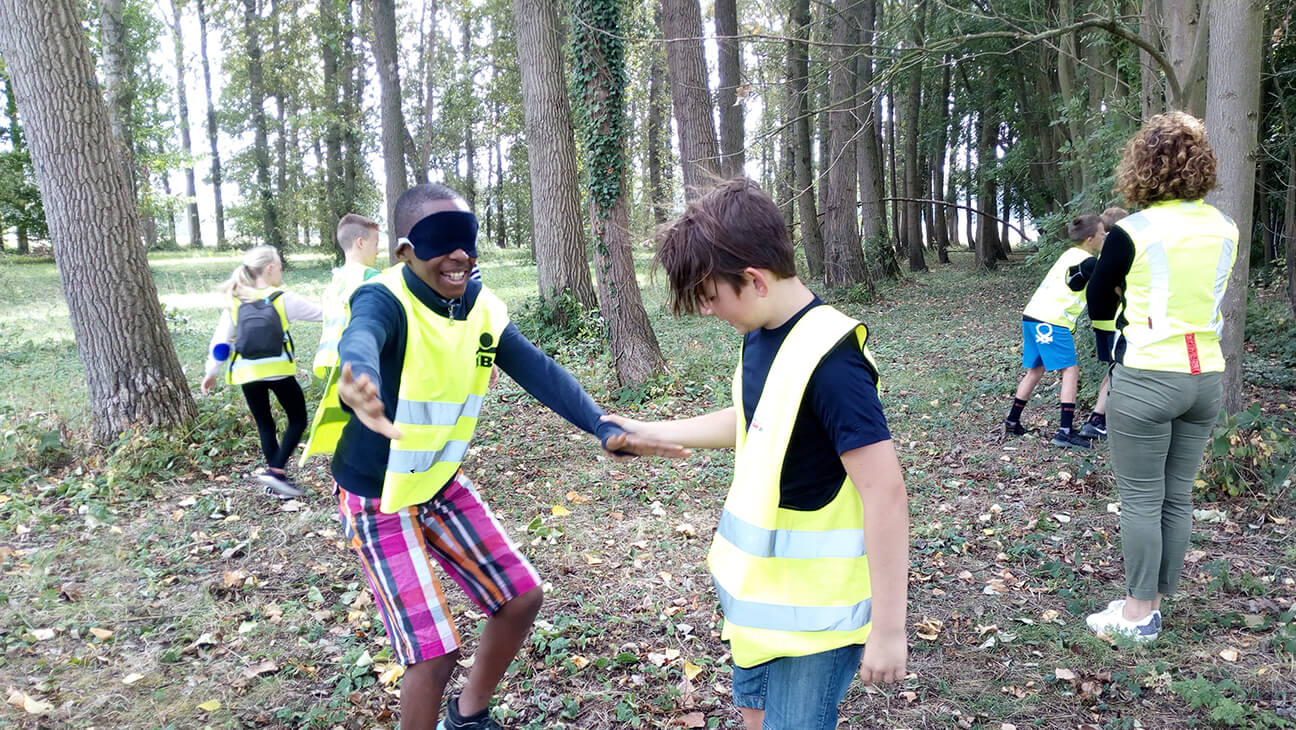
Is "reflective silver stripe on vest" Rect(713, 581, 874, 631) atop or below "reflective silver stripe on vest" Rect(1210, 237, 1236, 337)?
below

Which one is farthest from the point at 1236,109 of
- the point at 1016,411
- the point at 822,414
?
the point at 822,414

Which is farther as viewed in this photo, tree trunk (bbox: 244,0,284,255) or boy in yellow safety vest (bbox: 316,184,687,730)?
tree trunk (bbox: 244,0,284,255)

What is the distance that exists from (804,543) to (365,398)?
1.19 metres

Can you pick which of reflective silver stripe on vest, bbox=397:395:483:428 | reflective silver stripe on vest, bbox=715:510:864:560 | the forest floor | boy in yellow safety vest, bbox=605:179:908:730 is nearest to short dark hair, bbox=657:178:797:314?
boy in yellow safety vest, bbox=605:179:908:730

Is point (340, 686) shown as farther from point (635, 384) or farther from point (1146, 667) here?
point (635, 384)

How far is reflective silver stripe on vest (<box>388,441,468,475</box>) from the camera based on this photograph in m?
2.45

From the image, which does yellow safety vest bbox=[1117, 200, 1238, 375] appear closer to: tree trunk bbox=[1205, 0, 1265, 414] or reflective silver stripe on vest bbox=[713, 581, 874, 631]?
tree trunk bbox=[1205, 0, 1265, 414]

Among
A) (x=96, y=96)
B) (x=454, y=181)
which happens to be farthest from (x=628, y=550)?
(x=454, y=181)

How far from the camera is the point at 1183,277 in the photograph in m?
3.29

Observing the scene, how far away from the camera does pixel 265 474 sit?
593 centimetres

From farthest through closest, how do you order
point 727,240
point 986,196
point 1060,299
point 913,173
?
point 986,196
point 913,173
point 1060,299
point 727,240

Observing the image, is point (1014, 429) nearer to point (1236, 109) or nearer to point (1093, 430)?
point (1093, 430)

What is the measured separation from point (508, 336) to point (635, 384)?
18.0 ft

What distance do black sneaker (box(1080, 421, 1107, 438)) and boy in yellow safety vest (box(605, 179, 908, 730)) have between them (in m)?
5.49
